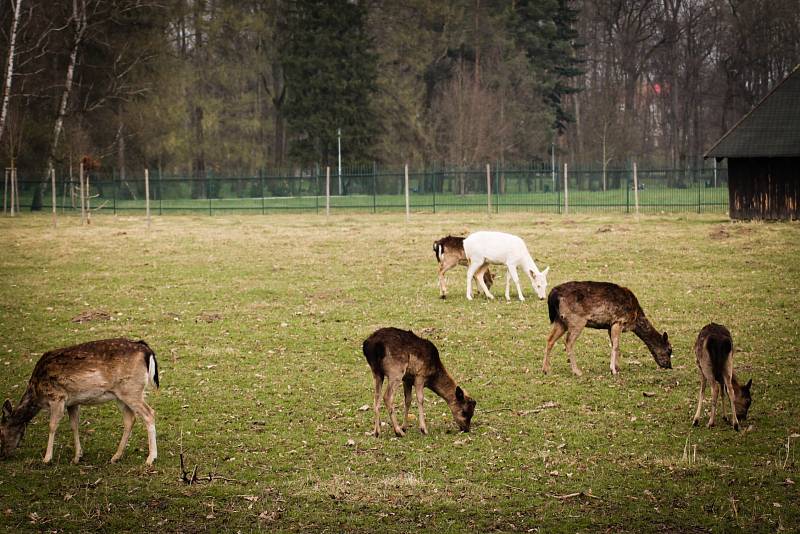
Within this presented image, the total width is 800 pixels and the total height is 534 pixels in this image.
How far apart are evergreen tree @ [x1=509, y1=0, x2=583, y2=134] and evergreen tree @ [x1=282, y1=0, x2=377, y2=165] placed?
1509 cm

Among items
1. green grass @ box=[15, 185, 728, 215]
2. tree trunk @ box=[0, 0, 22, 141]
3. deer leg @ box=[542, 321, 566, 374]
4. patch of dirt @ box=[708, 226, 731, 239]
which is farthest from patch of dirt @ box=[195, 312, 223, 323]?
tree trunk @ box=[0, 0, 22, 141]

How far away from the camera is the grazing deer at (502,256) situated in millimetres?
18719

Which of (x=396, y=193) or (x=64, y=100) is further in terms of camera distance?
(x=64, y=100)

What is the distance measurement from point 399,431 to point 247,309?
9.06 m

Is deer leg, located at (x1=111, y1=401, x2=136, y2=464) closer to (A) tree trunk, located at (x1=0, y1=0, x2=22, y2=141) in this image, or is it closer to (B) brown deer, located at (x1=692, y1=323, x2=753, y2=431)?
(B) brown deer, located at (x1=692, y1=323, x2=753, y2=431)

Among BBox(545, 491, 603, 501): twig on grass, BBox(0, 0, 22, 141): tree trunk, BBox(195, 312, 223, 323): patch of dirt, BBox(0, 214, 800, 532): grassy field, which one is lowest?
BBox(545, 491, 603, 501): twig on grass

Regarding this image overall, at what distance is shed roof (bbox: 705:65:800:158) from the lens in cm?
3484

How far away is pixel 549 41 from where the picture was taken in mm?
77500

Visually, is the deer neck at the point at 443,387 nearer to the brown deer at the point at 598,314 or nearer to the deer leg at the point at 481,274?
the brown deer at the point at 598,314

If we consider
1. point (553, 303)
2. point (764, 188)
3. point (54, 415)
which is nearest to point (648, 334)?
point (553, 303)

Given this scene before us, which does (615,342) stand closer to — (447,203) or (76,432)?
(76,432)

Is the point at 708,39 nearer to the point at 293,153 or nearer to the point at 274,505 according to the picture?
the point at 293,153

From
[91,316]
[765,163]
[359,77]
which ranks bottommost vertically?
[91,316]

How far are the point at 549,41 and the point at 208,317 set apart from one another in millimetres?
65112
